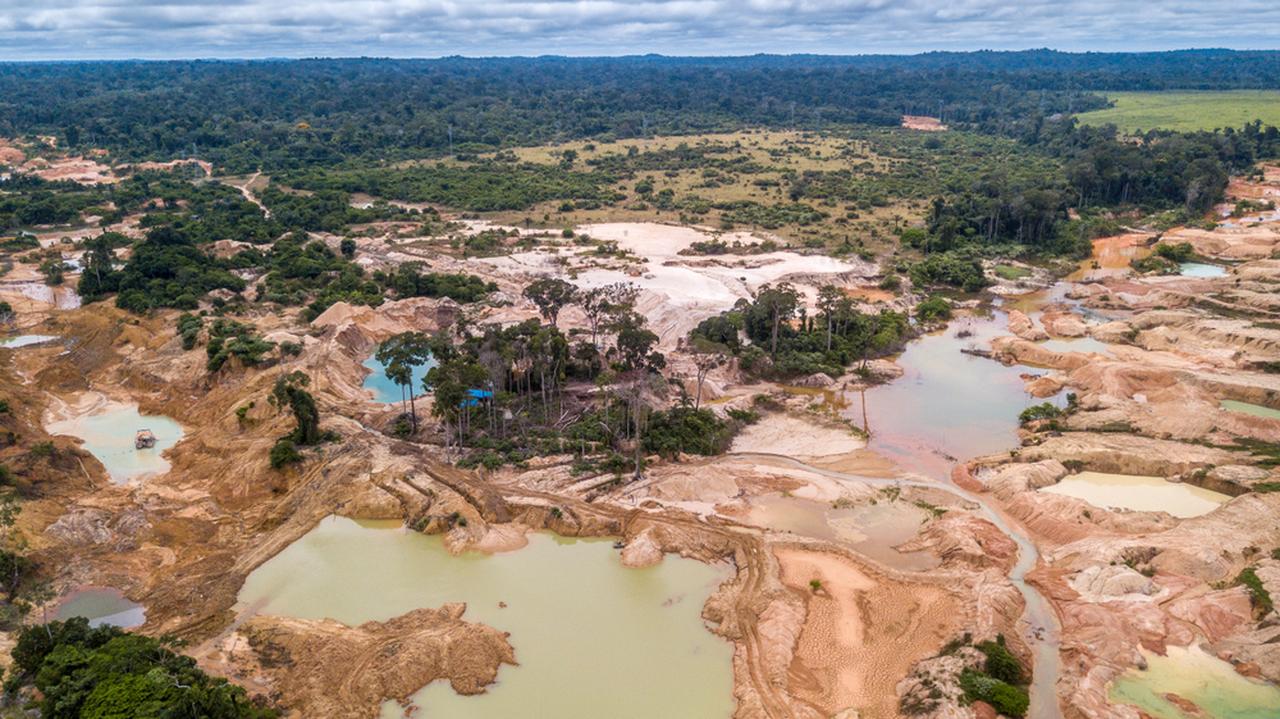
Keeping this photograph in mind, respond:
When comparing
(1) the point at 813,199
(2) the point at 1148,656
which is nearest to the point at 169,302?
(2) the point at 1148,656

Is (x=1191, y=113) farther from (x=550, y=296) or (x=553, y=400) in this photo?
(x=553, y=400)

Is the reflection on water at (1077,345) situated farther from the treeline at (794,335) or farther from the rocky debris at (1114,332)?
the treeline at (794,335)

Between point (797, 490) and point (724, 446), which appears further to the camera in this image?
point (724, 446)

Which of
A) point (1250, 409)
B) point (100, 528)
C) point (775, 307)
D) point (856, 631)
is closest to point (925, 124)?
point (775, 307)

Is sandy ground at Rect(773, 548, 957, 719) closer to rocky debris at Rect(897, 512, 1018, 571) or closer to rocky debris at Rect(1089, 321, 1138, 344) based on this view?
rocky debris at Rect(897, 512, 1018, 571)

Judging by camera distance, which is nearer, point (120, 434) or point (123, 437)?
point (123, 437)

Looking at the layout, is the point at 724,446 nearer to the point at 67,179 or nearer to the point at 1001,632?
the point at 1001,632
